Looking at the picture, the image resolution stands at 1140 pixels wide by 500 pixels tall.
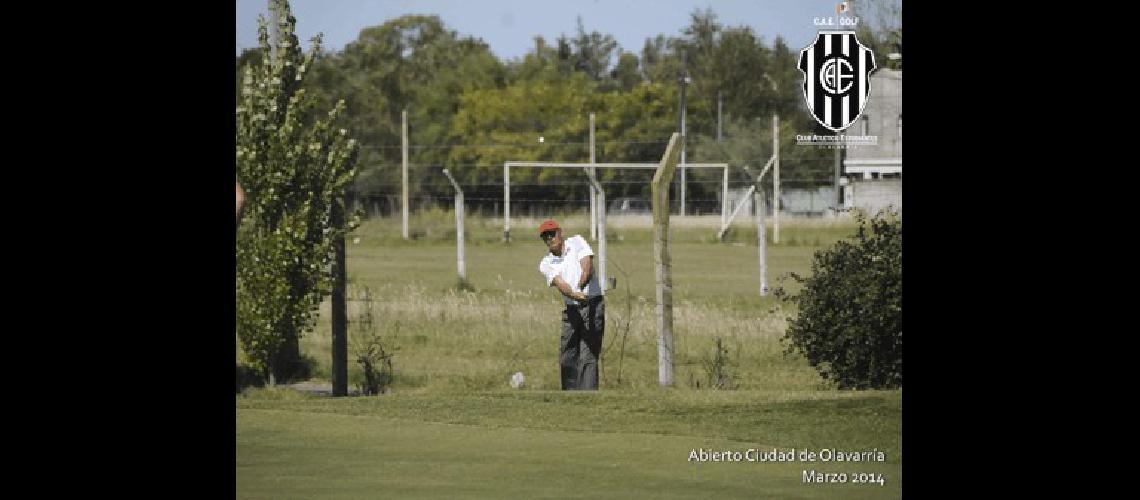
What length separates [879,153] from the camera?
12.2m

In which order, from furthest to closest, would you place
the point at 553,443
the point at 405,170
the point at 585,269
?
the point at 405,170 → the point at 585,269 → the point at 553,443

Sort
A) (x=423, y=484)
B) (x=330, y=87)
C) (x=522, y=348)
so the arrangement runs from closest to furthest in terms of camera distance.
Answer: (x=423, y=484) < (x=522, y=348) < (x=330, y=87)

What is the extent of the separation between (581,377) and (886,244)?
2756 mm

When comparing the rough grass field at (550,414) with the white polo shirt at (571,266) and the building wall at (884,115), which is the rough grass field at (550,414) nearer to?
the white polo shirt at (571,266)

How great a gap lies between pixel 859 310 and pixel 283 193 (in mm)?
4666

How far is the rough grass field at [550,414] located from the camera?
34.1 feet

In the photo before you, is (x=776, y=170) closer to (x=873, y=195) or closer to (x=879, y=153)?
(x=873, y=195)

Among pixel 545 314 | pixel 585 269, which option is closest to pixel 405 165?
pixel 545 314

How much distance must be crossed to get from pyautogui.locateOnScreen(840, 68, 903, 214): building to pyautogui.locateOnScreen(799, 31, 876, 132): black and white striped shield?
0.23 feet

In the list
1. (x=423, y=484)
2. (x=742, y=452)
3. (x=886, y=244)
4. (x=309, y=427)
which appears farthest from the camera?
(x=886, y=244)

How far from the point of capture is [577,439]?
11.5 meters

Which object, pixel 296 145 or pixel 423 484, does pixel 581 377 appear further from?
pixel 423 484

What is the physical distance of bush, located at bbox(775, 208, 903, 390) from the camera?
43.4ft
